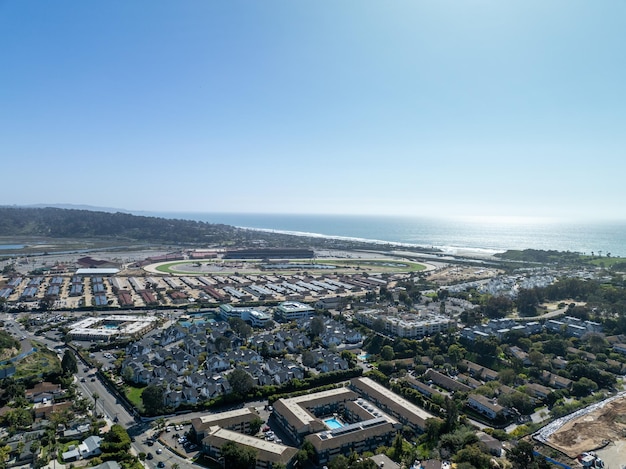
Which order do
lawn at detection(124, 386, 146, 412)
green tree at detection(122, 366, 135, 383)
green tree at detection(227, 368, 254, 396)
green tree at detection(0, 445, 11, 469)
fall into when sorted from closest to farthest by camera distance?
green tree at detection(0, 445, 11, 469) → lawn at detection(124, 386, 146, 412) → green tree at detection(227, 368, 254, 396) → green tree at detection(122, 366, 135, 383)

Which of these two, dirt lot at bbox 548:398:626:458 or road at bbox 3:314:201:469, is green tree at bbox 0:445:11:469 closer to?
road at bbox 3:314:201:469

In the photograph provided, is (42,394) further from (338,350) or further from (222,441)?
(338,350)

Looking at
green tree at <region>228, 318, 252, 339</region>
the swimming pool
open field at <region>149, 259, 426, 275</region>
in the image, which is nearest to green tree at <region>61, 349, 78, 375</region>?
green tree at <region>228, 318, 252, 339</region>

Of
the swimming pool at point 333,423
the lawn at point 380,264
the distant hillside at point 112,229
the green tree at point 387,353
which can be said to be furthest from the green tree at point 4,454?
the distant hillside at point 112,229

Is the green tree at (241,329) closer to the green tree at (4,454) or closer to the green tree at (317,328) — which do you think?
the green tree at (317,328)

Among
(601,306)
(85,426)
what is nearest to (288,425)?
(85,426)

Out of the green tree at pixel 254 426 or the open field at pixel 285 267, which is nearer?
the green tree at pixel 254 426

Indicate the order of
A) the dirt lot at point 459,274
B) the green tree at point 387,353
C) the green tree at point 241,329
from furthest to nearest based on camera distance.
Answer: the dirt lot at point 459,274 → the green tree at point 241,329 → the green tree at point 387,353
